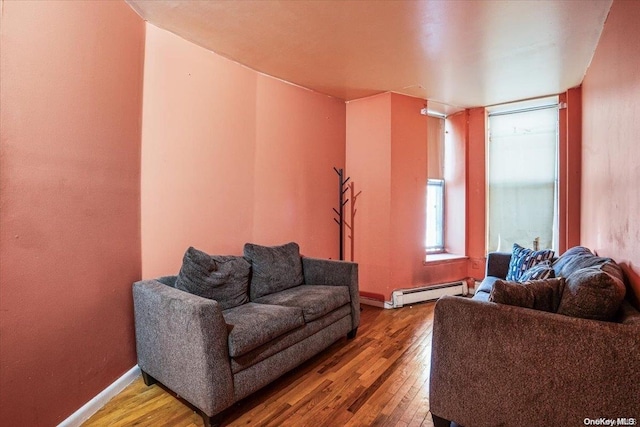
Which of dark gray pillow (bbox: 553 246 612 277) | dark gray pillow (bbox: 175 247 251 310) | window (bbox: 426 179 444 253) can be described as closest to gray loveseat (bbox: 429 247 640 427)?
dark gray pillow (bbox: 553 246 612 277)

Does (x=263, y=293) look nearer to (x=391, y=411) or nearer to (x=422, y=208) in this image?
(x=391, y=411)

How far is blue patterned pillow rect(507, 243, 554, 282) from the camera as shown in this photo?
2.57m

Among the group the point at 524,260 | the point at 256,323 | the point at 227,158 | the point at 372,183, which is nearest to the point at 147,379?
the point at 256,323

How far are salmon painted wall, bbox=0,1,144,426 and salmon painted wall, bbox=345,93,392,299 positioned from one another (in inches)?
100

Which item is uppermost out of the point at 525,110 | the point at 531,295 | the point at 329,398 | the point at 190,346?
the point at 525,110

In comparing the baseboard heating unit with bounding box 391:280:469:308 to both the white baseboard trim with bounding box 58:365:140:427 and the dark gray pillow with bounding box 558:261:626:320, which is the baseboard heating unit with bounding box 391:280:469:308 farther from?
the white baseboard trim with bounding box 58:365:140:427

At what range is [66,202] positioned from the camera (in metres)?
1.55

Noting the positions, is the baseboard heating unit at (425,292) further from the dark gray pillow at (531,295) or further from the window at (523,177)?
the dark gray pillow at (531,295)

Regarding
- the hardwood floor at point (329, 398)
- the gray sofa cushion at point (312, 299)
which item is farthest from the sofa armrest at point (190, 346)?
the gray sofa cushion at point (312, 299)

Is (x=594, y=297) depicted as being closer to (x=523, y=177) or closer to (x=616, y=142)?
(x=616, y=142)

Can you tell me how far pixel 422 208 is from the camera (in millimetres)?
3881

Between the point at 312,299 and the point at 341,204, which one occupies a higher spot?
the point at 341,204

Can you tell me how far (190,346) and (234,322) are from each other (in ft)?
0.90

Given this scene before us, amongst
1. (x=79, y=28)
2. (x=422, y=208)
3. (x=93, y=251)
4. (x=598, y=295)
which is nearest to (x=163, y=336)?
(x=93, y=251)
